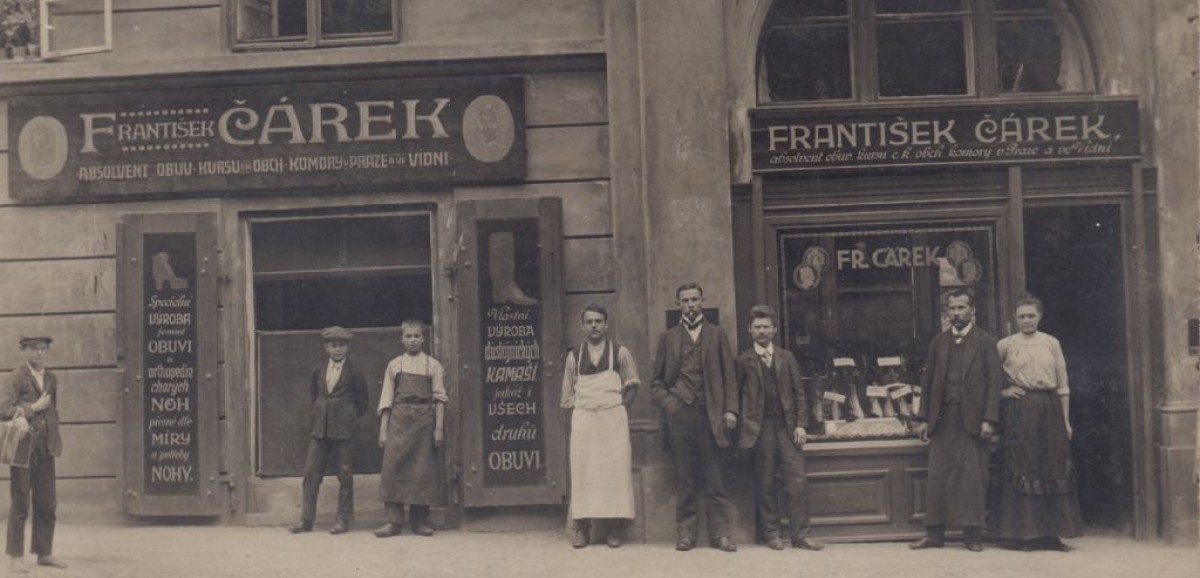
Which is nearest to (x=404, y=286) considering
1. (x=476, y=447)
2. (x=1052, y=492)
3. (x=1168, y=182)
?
(x=476, y=447)

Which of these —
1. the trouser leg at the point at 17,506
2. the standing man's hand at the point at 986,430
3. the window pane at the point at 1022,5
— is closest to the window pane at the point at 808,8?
the window pane at the point at 1022,5

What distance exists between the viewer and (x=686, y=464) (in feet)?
32.0

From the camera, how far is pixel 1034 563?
929cm

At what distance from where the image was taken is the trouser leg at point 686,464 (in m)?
9.75

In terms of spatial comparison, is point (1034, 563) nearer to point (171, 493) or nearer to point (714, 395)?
point (714, 395)

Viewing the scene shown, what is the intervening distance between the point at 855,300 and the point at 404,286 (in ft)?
12.4

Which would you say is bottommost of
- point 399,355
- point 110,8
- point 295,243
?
point 399,355

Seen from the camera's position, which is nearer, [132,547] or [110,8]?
[132,547]

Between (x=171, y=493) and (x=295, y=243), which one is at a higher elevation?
(x=295, y=243)

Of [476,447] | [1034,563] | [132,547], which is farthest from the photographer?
[476,447]

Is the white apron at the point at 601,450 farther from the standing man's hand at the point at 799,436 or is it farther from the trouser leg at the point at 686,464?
the standing man's hand at the point at 799,436

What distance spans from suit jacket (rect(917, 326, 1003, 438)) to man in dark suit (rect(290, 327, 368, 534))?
4.58m

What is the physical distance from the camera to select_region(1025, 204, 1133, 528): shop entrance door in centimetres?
1055

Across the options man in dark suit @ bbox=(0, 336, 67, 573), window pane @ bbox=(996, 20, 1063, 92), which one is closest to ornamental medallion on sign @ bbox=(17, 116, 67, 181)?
man in dark suit @ bbox=(0, 336, 67, 573)
